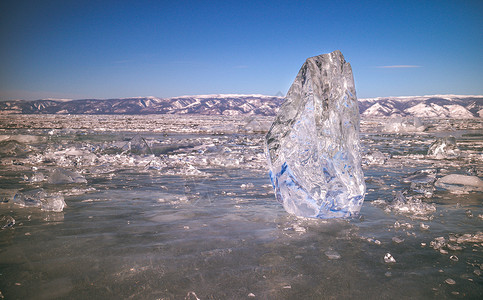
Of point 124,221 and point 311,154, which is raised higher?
point 311,154

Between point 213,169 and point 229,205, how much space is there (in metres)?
2.79

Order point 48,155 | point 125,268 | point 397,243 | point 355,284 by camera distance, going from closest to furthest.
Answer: point 355,284, point 125,268, point 397,243, point 48,155

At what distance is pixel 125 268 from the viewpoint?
1839 millimetres

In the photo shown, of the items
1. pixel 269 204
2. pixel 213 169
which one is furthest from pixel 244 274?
pixel 213 169

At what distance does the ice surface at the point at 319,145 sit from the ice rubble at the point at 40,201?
234cm

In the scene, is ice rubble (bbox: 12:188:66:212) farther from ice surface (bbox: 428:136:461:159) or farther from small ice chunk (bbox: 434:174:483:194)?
ice surface (bbox: 428:136:461:159)

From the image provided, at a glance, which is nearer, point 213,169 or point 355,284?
point 355,284

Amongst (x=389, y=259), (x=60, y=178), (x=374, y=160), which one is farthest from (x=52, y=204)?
(x=374, y=160)

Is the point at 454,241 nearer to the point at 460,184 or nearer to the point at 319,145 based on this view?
the point at 319,145

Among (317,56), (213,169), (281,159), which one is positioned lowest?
(213,169)

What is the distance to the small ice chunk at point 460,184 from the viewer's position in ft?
13.1

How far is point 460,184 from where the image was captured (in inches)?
164

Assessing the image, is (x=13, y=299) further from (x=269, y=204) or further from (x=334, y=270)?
(x=269, y=204)

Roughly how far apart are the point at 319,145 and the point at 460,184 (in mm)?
2710
